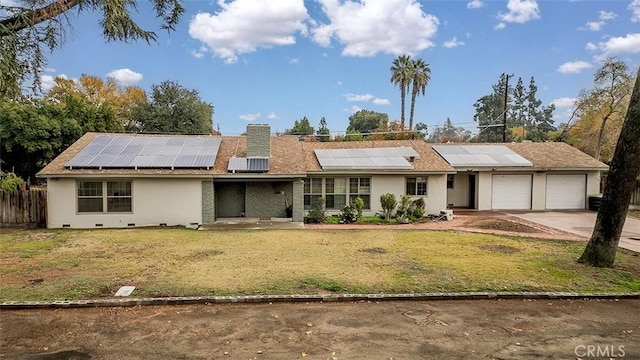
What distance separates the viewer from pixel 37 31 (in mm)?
7574

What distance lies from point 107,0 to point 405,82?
138 ft

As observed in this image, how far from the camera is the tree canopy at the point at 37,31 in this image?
665 centimetres

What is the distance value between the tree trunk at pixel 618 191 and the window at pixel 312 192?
11.3m

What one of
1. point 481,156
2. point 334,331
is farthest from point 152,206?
point 481,156

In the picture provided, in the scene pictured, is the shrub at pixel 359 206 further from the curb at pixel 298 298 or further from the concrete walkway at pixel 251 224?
the curb at pixel 298 298

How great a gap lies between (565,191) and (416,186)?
955 centimetres

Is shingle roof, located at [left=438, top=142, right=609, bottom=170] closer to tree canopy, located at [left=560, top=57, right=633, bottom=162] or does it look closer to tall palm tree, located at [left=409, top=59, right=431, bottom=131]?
tree canopy, located at [left=560, top=57, right=633, bottom=162]

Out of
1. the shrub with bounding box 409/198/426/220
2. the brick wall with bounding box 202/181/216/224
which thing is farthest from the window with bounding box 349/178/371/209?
the brick wall with bounding box 202/181/216/224

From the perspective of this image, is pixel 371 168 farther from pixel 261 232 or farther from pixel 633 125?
pixel 633 125

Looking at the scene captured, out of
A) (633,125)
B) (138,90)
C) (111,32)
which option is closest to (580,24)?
(633,125)

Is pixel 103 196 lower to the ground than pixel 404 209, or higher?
higher

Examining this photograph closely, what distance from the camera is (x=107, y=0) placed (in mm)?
7449

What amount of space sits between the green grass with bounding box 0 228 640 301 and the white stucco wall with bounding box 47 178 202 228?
59.5 inches

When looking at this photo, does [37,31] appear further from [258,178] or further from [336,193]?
[336,193]
